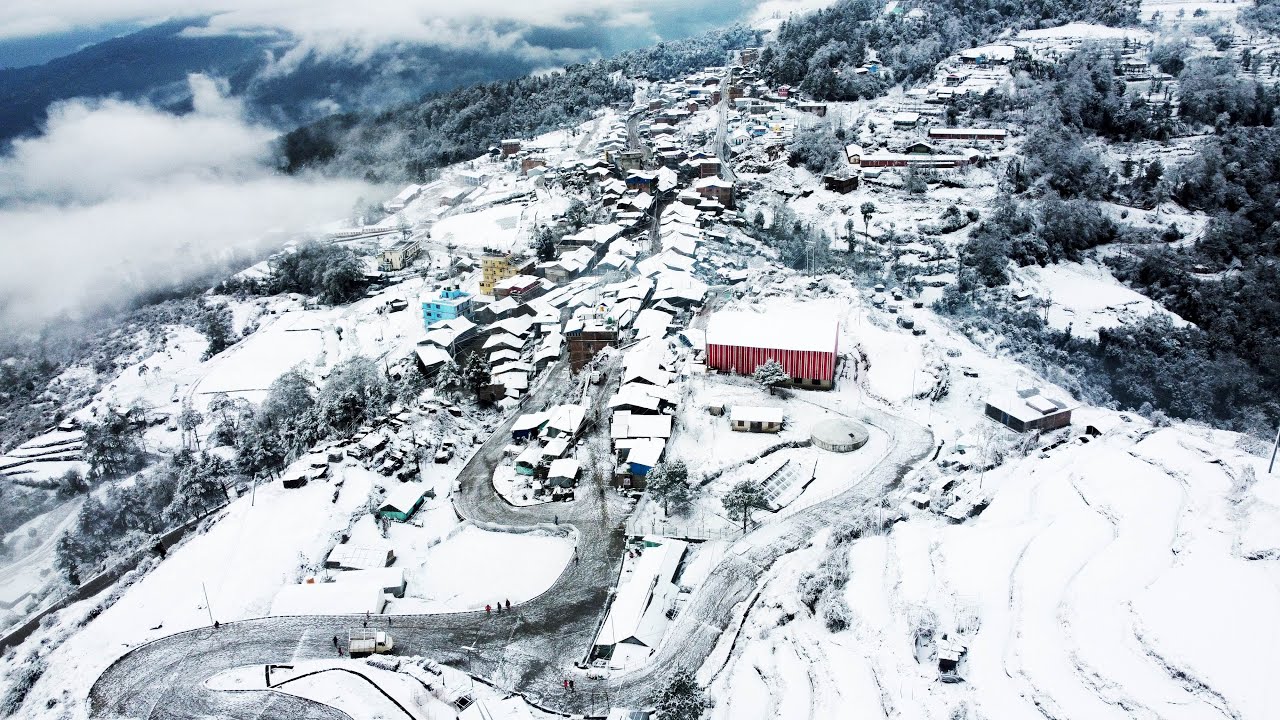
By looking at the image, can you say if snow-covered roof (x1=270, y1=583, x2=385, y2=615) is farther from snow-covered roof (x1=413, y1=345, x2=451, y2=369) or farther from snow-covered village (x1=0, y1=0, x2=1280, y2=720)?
snow-covered roof (x1=413, y1=345, x2=451, y2=369)

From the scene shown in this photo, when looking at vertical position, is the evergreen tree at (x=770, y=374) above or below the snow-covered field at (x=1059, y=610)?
below

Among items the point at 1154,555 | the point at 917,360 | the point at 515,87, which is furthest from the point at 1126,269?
the point at 515,87

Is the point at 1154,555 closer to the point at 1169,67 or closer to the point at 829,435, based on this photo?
the point at 829,435

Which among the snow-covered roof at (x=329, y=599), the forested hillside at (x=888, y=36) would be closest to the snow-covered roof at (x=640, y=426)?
the snow-covered roof at (x=329, y=599)

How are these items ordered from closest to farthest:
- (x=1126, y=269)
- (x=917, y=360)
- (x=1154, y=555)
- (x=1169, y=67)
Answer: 1. (x=1154, y=555)
2. (x=917, y=360)
3. (x=1126, y=269)
4. (x=1169, y=67)

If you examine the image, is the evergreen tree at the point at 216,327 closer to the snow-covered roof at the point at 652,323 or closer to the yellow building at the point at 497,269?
the yellow building at the point at 497,269

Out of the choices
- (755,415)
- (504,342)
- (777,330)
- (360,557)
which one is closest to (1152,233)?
(777,330)

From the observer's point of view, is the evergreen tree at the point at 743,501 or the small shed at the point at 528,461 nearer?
the evergreen tree at the point at 743,501

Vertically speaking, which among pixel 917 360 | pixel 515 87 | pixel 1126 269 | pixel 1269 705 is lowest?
pixel 1126 269

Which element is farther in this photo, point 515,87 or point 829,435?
point 515,87
